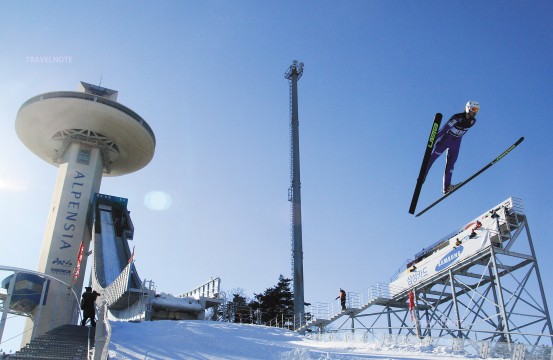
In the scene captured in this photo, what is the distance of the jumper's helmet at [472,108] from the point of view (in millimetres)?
13438

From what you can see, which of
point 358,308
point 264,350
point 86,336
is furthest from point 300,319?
point 86,336

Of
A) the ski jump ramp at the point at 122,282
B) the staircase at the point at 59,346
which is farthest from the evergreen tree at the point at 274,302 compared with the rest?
the staircase at the point at 59,346

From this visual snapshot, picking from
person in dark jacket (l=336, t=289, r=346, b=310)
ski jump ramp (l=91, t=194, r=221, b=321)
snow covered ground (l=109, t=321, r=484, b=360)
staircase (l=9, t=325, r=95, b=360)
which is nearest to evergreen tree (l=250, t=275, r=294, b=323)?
ski jump ramp (l=91, t=194, r=221, b=321)

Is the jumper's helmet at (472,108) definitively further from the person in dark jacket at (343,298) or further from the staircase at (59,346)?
the person in dark jacket at (343,298)

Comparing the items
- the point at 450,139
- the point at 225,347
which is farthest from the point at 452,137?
the point at 225,347

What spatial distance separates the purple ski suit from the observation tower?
31.0 meters

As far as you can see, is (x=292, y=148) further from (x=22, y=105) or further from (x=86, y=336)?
(x=86, y=336)

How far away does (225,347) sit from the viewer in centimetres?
1777

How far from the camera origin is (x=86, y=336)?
52.6 feet

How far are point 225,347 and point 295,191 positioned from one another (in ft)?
72.7

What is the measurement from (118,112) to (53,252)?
42.8ft

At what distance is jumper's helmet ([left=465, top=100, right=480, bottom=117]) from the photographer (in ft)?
44.1

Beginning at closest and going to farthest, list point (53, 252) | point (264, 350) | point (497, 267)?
1. point (264, 350)
2. point (497, 267)
3. point (53, 252)

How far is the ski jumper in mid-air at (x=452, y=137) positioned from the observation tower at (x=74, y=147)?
30981mm
